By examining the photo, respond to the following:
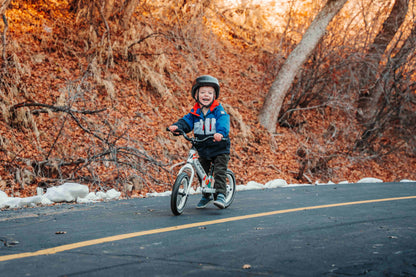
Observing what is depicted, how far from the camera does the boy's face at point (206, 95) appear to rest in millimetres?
6512

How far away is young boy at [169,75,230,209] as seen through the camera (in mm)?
6473

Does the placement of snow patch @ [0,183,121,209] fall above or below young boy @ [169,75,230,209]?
below

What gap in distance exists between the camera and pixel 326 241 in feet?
15.1

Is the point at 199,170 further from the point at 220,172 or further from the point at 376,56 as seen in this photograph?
the point at 376,56

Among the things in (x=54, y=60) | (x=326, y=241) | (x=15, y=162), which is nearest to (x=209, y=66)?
(x=54, y=60)

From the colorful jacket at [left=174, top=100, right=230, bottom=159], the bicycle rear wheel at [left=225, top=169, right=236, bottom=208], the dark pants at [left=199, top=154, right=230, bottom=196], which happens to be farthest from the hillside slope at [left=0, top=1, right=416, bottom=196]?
the dark pants at [left=199, top=154, right=230, bottom=196]

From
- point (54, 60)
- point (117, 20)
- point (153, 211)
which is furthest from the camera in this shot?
A: point (117, 20)

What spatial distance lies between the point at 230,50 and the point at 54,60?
11096 millimetres

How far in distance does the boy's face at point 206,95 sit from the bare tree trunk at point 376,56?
13948mm

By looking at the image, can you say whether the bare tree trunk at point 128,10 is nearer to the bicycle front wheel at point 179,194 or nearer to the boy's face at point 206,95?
the boy's face at point 206,95

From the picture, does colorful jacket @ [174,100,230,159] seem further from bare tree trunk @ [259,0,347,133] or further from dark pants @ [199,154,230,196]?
bare tree trunk @ [259,0,347,133]

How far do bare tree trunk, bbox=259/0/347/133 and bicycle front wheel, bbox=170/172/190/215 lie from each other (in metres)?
12.0

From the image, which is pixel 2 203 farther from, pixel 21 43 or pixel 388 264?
pixel 21 43

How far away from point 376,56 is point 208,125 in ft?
50.3
